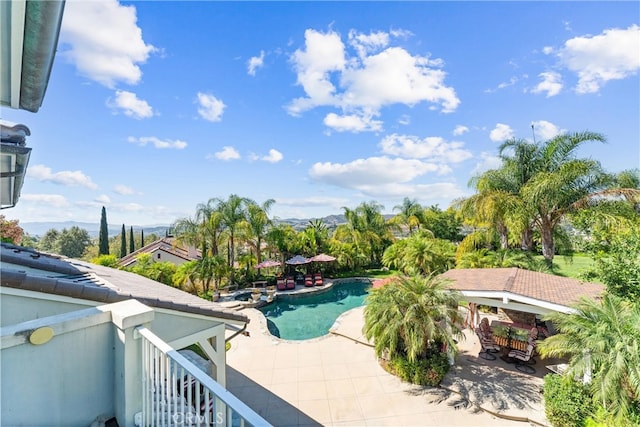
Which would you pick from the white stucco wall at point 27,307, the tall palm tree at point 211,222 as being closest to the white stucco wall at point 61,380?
the white stucco wall at point 27,307

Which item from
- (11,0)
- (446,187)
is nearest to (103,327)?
(11,0)

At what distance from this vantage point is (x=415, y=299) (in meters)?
8.48

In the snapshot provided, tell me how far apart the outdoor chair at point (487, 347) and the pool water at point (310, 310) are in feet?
15.0

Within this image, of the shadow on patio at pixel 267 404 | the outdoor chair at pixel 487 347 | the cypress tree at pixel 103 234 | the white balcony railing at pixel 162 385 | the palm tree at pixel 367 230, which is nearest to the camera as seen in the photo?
the white balcony railing at pixel 162 385

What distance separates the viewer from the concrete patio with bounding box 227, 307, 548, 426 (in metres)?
7.04

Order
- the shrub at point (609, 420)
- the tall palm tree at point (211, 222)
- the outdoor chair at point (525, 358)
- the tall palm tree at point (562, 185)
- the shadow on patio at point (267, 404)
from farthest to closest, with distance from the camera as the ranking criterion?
the tall palm tree at point (211, 222)
the tall palm tree at point (562, 185)
the outdoor chair at point (525, 358)
the shadow on patio at point (267, 404)
the shrub at point (609, 420)

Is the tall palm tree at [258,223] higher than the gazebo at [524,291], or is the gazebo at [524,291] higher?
the tall palm tree at [258,223]

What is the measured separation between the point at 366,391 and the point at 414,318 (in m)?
2.61

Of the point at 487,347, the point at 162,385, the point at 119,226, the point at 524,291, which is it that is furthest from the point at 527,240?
the point at 119,226

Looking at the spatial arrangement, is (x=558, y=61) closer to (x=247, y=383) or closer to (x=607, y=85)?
(x=607, y=85)

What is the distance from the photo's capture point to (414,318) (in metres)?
8.21

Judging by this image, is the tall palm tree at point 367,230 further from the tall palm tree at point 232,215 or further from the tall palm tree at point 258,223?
the tall palm tree at point 232,215

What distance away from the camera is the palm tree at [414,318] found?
26.5 ft

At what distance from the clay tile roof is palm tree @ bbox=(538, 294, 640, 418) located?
154 centimetres
